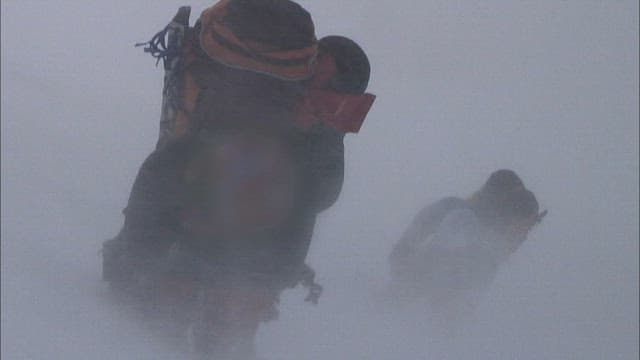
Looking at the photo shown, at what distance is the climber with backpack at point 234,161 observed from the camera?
2.76m

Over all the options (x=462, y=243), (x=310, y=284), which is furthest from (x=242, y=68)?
(x=462, y=243)

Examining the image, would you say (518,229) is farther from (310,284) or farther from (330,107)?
(330,107)

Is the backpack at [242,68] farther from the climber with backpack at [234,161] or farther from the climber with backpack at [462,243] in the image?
the climber with backpack at [462,243]

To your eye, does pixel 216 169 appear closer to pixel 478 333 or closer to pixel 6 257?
pixel 6 257

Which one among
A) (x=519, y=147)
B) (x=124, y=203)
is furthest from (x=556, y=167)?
(x=124, y=203)

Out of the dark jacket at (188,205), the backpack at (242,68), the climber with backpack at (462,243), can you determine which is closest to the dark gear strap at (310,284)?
the dark jacket at (188,205)

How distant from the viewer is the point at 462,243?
3.70m

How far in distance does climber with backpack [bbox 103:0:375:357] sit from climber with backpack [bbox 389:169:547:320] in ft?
2.31

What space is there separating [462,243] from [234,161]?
3.59 ft

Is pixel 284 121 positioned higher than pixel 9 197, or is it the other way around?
pixel 284 121

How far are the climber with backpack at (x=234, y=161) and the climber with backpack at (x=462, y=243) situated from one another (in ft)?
2.31

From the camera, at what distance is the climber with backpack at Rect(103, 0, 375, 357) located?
276 centimetres

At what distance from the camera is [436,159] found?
4441 mm

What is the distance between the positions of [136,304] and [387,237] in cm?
114
